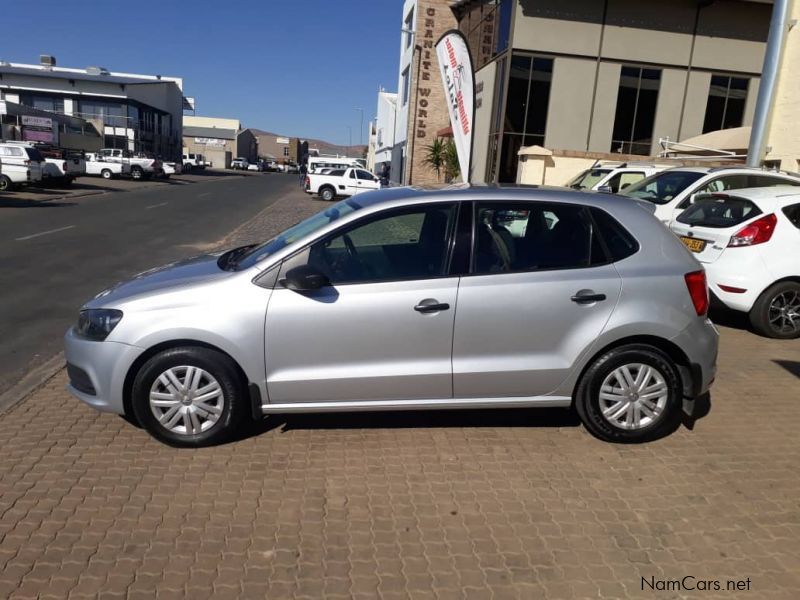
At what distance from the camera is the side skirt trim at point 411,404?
405cm

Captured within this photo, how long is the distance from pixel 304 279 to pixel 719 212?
5.56 metres

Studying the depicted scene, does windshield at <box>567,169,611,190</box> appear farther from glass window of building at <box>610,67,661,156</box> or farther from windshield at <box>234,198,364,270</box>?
windshield at <box>234,198,364,270</box>

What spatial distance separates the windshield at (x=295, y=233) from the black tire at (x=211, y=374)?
25.9 inches

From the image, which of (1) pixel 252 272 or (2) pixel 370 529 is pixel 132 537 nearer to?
(2) pixel 370 529

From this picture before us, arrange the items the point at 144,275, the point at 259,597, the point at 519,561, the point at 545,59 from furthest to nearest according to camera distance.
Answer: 1. the point at 545,59
2. the point at 144,275
3. the point at 519,561
4. the point at 259,597

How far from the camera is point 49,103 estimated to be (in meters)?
66.5

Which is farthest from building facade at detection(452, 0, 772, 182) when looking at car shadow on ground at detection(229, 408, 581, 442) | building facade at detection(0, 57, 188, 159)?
building facade at detection(0, 57, 188, 159)

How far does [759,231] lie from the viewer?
682cm

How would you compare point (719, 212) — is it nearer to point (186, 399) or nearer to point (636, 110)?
point (186, 399)

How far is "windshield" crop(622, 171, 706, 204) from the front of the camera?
954cm

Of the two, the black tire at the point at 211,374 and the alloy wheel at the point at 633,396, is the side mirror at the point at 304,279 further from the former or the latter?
the alloy wheel at the point at 633,396

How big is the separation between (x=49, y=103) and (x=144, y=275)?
73704 millimetres

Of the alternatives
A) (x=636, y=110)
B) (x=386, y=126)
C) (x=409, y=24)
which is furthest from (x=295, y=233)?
(x=386, y=126)

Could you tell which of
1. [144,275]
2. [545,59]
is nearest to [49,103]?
[545,59]
